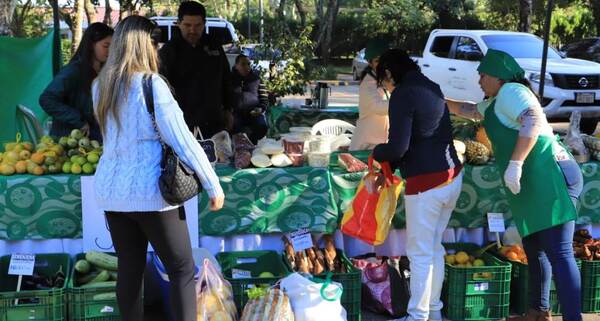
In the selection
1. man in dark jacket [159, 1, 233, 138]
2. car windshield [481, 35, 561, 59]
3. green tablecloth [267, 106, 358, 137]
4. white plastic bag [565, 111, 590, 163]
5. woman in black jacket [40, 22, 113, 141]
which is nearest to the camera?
woman in black jacket [40, 22, 113, 141]

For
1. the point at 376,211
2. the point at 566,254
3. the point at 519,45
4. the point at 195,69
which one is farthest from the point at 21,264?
the point at 519,45

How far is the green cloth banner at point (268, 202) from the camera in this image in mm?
3967

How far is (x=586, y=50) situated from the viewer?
2205 cm

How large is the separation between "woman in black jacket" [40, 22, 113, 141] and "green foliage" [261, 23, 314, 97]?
18.8ft

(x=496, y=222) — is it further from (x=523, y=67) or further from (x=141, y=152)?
(x=523, y=67)

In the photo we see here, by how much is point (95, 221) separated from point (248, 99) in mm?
3894

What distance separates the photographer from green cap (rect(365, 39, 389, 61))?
421 centimetres

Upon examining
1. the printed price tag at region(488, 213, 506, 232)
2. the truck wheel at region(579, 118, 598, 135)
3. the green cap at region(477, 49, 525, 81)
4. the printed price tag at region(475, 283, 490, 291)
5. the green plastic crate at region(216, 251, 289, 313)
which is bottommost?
the truck wheel at region(579, 118, 598, 135)

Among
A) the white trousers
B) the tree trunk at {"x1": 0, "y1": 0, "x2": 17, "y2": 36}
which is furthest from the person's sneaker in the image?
the tree trunk at {"x1": 0, "y1": 0, "x2": 17, "y2": 36}

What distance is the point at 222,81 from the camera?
5.29 metres

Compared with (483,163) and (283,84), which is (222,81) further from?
(283,84)

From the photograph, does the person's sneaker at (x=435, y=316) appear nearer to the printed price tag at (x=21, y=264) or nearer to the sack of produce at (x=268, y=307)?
the sack of produce at (x=268, y=307)

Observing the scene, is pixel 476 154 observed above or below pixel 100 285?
above

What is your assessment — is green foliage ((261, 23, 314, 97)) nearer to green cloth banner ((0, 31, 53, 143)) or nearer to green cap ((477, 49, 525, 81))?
green cloth banner ((0, 31, 53, 143))
